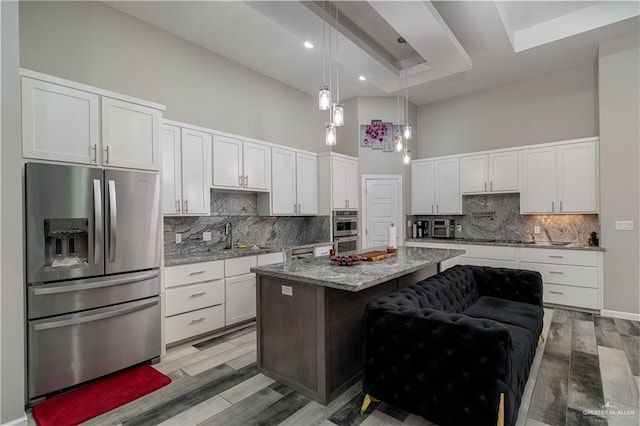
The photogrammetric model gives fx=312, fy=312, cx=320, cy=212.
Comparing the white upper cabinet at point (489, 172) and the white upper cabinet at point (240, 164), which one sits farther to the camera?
the white upper cabinet at point (489, 172)

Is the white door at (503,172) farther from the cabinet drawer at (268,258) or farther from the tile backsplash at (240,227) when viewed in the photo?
the cabinet drawer at (268,258)

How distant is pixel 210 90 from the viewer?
4.29 meters

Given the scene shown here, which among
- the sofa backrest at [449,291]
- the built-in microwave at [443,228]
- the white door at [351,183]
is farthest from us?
the built-in microwave at [443,228]

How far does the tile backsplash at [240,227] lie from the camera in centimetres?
391

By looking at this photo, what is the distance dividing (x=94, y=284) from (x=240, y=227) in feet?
7.16

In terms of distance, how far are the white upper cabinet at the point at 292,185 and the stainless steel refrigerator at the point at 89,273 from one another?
75.5 inches

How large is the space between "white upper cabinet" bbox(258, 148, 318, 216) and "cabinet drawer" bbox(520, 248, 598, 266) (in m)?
3.32

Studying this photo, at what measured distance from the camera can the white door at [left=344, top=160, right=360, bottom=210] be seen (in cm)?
555

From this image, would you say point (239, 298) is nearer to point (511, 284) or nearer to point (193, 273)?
point (193, 273)

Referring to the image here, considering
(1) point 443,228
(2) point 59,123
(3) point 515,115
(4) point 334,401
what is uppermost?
(3) point 515,115

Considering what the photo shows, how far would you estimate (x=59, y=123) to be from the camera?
2.46m

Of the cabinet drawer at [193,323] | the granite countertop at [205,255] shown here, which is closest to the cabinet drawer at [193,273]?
the granite countertop at [205,255]

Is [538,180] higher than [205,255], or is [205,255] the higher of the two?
[538,180]

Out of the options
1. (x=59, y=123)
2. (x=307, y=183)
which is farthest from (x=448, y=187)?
(x=59, y=123)
